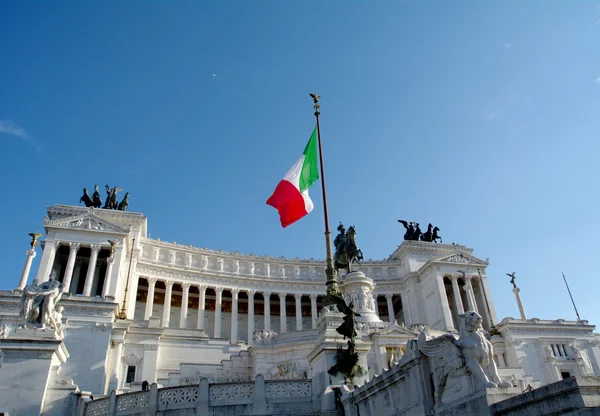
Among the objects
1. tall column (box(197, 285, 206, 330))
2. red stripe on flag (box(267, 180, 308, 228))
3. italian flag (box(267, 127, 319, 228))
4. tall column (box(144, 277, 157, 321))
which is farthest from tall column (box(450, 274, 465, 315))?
red stripe on flag (box(267, 180, 308, 228))

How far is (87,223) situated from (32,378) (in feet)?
145

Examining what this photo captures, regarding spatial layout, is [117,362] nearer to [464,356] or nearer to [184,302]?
[184,302]

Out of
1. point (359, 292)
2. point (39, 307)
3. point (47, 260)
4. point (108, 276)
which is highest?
point (47, 260)

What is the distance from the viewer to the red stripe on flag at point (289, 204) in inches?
851

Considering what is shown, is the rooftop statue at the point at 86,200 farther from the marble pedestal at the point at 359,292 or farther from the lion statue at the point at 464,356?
the lion statue at the point at 464,356

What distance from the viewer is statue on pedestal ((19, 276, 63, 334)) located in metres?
17.0

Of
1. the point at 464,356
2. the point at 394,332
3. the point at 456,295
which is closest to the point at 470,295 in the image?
the point at 456,295

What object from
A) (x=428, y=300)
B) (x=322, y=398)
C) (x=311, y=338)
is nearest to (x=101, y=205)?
(x=311, y=338)

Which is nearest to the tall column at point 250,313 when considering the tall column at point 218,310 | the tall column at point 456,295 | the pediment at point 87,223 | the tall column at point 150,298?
the tall column at point 218,310

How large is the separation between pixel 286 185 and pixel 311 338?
17.7m

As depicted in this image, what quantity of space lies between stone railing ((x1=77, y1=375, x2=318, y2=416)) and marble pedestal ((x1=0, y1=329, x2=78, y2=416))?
177cm

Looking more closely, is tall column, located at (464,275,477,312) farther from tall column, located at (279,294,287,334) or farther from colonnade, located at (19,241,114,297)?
colonnade, located at (19,241,114,297)

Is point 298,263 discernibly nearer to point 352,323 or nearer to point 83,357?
point 83,357

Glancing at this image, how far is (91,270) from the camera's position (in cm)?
5428
